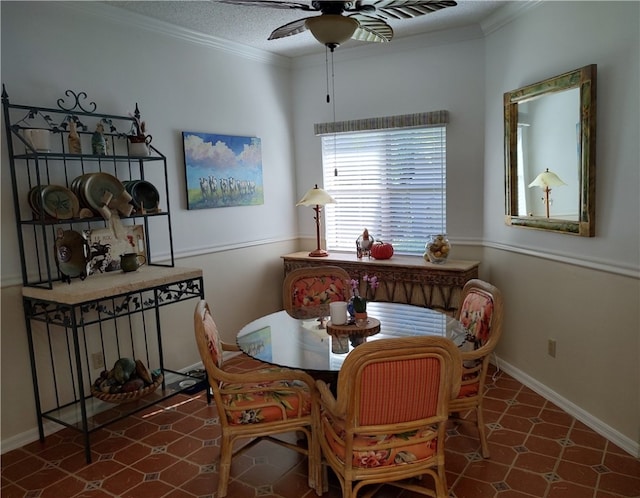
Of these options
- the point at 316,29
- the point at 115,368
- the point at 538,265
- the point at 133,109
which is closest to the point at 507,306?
the point at 538,265

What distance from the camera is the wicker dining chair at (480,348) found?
2.47 m

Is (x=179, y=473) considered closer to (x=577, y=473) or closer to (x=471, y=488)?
(x=471, y=488)

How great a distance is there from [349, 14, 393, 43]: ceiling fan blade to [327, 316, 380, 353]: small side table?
1.47m

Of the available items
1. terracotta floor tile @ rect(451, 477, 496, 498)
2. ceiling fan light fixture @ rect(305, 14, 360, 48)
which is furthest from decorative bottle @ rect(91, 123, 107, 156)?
terracotta floor tile @ rect(451, 477, 496, 498)

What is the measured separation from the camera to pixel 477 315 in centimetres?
271

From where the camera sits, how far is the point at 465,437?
2852 millimetres

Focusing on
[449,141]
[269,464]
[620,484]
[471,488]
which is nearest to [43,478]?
[269,464]

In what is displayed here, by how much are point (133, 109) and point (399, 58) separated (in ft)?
7.68

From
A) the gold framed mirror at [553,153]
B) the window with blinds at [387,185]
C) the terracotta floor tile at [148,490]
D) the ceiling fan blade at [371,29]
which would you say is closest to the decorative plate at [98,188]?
the terracotta floor tile at [148,490]

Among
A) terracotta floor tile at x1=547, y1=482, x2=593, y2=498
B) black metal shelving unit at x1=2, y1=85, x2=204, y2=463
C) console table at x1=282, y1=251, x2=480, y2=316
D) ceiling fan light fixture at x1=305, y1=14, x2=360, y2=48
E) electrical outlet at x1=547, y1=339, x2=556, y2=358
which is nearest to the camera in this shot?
ceiling fan light fixture at x1=305, y1=14, x2=360, y2=48

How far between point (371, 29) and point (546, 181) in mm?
1614

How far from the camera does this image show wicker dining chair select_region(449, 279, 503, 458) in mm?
2467

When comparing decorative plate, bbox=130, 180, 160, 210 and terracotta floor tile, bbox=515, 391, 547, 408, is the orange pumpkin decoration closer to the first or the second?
terracotta floor tile, bbox=515, 391, 547, 408

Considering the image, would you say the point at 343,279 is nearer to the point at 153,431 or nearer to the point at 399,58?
the point at 153,431
